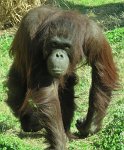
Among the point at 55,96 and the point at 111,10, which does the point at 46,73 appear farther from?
the point at 111,10

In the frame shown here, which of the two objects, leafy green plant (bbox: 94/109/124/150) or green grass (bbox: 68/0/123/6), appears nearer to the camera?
leafy green plant (bbox: 94/109/124/150)

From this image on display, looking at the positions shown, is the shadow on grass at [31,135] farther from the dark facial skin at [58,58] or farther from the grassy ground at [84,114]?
the dark facial skin at [58,58]

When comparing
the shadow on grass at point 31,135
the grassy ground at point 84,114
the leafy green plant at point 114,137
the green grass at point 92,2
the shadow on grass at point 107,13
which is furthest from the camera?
the green grass at point 92,2

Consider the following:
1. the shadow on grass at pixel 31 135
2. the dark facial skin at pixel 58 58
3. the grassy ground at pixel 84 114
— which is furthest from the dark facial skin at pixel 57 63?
the shadow on grass at pixel 31 135

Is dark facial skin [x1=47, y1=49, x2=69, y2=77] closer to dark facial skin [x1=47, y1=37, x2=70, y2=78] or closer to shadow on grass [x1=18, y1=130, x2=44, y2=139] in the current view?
dark facial skin [x1=47, y1=37, x2=70, y2=78]

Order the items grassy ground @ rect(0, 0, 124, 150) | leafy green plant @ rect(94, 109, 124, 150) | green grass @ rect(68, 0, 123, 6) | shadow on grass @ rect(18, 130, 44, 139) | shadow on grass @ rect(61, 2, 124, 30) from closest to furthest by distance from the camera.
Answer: leafy green plant @ rect(94, 109, 124, 150) < grassy ground @ rect(0, 0, 124, 150) < shadow on grass @ rect(18, 130, 44, 139) < shadow on grass @ rect(61, 2, 124, 30) < green grass @ rect(68, 0, 123, 6)

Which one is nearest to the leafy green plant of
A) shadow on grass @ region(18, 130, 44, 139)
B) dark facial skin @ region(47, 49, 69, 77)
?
dark facial skin @ region(47, 49, 69, 77)

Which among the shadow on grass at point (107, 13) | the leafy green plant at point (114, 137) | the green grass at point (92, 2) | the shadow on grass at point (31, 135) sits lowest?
the green grass at point (92, 2)

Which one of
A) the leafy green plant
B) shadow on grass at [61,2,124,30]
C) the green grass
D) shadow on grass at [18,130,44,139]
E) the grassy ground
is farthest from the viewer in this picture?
the green grass

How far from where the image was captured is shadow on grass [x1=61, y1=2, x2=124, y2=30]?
30.5 ft

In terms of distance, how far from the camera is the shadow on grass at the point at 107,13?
9.28 metres

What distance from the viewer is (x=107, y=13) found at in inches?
401

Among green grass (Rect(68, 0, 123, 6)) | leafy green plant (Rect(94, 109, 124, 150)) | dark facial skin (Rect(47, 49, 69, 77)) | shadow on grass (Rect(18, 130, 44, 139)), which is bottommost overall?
green grass (Rect(68, 0, 123, 6))

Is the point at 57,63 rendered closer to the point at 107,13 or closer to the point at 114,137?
the point at 114,137
